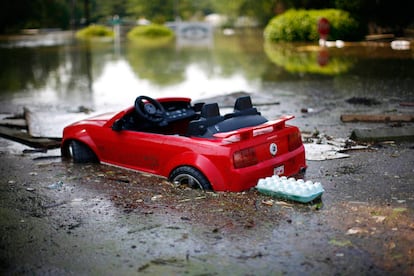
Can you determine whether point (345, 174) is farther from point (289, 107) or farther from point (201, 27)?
point (201, 27)

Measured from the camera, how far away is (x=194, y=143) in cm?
709

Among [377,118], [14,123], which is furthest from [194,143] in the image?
[14,123]

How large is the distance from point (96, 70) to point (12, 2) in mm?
35822

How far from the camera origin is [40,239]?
226 inches

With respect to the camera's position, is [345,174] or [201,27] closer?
[345,174]

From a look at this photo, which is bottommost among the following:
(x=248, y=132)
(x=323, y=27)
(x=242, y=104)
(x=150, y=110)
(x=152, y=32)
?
(x=248, y=132)

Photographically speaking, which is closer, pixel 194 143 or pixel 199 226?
pixel 199 226

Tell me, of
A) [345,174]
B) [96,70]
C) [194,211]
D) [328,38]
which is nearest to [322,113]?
[345,174]

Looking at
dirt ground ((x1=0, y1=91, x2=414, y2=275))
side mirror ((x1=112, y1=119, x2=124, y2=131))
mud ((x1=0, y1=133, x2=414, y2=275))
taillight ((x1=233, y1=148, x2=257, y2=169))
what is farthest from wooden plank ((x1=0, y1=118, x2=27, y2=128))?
taillight ((x1=233, y1=148, x2=257, y2=169))

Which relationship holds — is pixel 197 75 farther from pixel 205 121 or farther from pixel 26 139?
pixel 205 121

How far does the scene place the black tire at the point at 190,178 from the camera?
6.98m

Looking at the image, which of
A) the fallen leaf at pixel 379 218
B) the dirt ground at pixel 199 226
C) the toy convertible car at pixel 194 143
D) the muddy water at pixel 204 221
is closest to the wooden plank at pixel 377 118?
the muddy water at pixel 204 221

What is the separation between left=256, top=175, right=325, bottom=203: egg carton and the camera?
6.56m

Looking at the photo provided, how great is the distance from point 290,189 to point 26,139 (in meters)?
5.40
